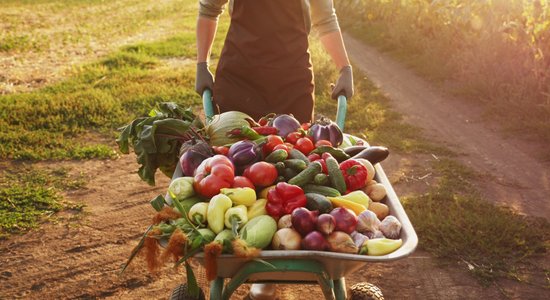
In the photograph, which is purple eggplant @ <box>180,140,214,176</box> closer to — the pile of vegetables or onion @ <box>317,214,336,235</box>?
the pile of vegetables

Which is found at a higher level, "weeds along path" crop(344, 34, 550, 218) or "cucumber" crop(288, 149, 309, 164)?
"cucumber" crop(288, 149, 309, 164)

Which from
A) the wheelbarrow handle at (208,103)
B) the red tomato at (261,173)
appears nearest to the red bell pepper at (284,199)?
the red tomato at (261,173)

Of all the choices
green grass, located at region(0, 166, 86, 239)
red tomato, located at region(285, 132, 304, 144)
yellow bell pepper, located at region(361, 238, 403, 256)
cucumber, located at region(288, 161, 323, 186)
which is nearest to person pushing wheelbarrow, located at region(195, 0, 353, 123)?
red tomato, located at region(285, 132, 304, 144)

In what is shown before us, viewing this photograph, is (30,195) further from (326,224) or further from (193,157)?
(326,224)

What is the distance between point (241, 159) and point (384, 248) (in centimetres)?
76

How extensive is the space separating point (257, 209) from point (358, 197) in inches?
16.3

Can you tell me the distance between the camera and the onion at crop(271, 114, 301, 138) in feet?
10.5

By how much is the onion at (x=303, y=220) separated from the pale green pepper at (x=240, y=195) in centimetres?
22

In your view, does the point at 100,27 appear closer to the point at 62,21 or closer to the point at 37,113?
the point at 62,21

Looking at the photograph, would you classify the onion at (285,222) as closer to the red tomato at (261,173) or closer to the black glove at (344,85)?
the red tomato at (261,173)

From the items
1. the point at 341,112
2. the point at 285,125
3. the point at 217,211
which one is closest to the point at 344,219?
the point at 217,211

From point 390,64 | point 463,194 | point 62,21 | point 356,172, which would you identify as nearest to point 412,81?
point 390,64

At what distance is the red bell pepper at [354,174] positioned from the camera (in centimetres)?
282

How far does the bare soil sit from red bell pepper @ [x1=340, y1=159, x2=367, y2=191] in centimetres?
86
